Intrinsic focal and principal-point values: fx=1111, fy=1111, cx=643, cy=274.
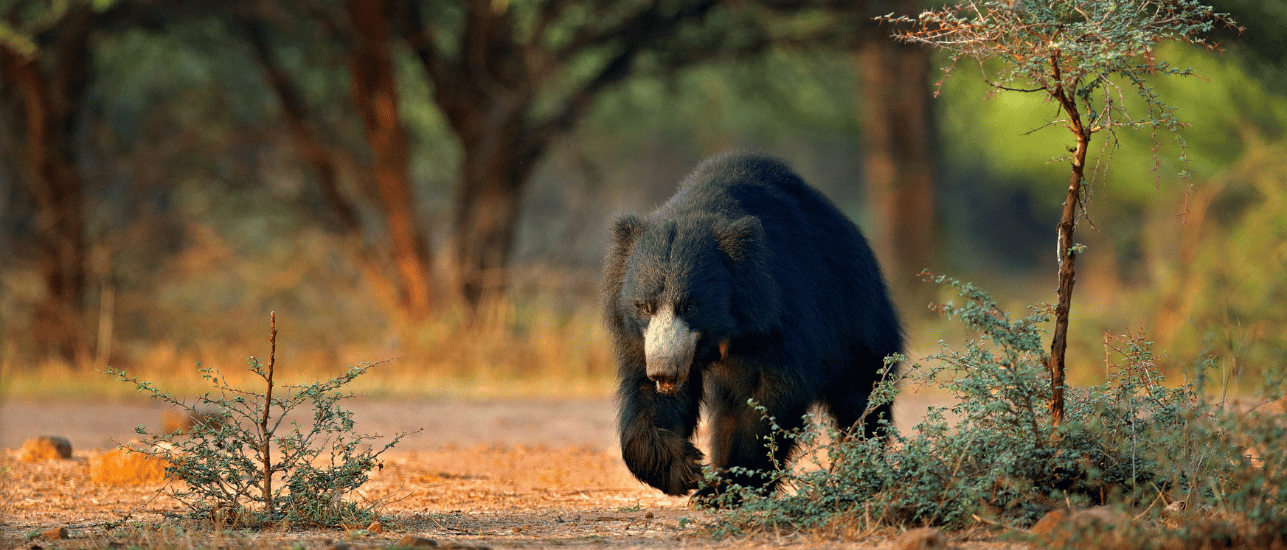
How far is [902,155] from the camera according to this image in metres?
13.6

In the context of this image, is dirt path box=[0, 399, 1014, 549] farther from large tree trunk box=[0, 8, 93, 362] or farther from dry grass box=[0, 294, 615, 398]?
large tree trunk box=[0, 8, 93, 362]

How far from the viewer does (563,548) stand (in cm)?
331

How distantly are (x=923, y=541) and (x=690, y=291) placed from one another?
3.87 ft

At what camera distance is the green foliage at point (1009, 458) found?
317 cm

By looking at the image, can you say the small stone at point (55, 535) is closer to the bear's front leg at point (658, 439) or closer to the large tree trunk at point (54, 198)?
the bear's front leg at point (658, 439)

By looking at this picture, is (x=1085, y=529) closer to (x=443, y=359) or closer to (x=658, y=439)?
(x=658, y=439)

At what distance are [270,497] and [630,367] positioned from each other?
1.33 metres

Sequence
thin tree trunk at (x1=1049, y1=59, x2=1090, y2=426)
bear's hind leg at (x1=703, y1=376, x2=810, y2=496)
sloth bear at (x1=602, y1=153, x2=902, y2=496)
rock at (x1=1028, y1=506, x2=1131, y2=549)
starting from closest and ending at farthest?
1. rock at (x1=1028, y1=506, x2=1131, y2=549)
2. thin tree trunk at (x1=1049, y1=59, x2=1090, y2=426)
3. sloth bear at (x1=602, y1=153, x2=902, y2=496)
4. bear's hind leg at (x1=703, y1=376, x2=810, y2=496)

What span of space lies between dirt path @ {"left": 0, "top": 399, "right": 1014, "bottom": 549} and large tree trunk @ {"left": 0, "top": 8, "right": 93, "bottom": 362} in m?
2.40

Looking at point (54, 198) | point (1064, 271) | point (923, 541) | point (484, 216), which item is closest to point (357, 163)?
point (484, 216)

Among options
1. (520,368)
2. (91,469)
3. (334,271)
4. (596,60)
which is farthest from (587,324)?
(91,469)

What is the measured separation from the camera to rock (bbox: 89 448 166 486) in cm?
462

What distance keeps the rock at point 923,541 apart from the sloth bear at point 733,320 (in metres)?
0.69

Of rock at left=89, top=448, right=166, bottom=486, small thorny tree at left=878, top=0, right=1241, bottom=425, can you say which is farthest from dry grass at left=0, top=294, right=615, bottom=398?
small thorny tree at left=878, top=0, right=1241, bottom=425
